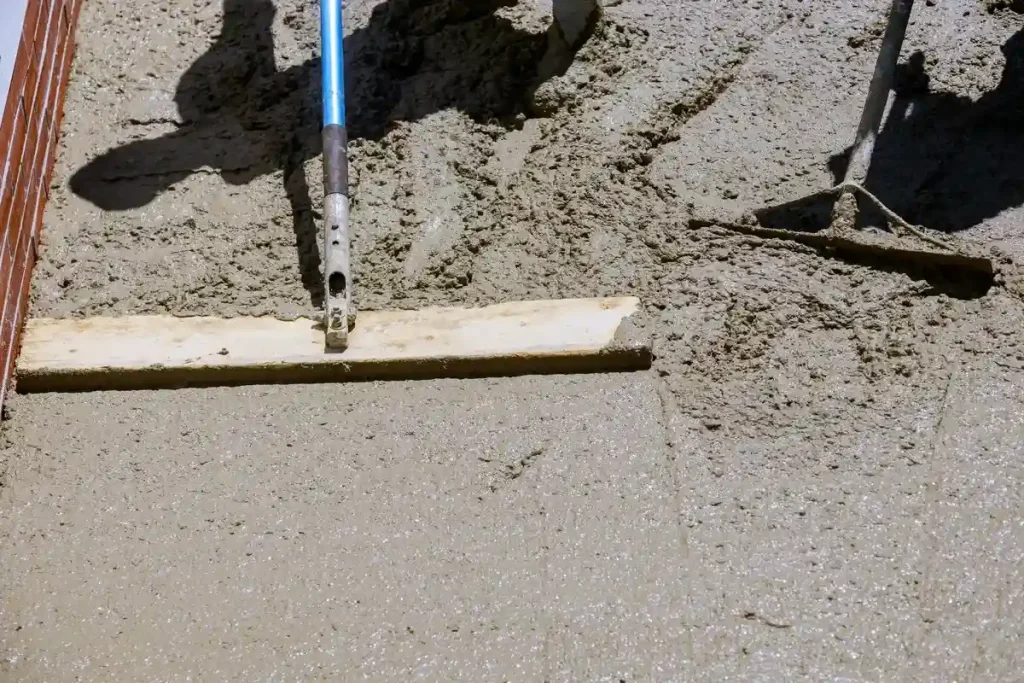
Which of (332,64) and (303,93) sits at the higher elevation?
(332,64)

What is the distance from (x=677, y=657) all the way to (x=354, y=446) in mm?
650

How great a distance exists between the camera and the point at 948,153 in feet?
7.49

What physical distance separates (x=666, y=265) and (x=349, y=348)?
24.8 inches

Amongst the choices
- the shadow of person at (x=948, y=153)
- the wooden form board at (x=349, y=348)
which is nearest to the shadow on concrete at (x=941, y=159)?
the shadow of person at (x=948, y=153)

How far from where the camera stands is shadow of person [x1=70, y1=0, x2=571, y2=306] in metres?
2.32

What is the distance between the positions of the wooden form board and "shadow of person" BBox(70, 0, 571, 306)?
31 centimetres

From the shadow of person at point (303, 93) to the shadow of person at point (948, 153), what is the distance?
2.47 ft

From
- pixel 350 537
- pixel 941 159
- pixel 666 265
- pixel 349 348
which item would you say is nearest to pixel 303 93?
pixel 349 348

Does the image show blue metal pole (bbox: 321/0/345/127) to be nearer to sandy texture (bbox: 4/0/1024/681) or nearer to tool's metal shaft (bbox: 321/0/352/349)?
tool's metal shaft (bbox: 321/0/352/349)

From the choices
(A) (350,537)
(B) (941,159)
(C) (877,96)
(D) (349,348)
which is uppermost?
(C) (877,96)

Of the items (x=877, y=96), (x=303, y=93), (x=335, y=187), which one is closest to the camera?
(x=335, y=187)

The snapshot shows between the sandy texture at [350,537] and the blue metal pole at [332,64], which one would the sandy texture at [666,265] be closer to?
the sandy texture at [350,537]

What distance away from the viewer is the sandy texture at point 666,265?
158 cm

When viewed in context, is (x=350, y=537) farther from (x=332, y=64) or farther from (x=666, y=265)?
(x=332, y=64)
